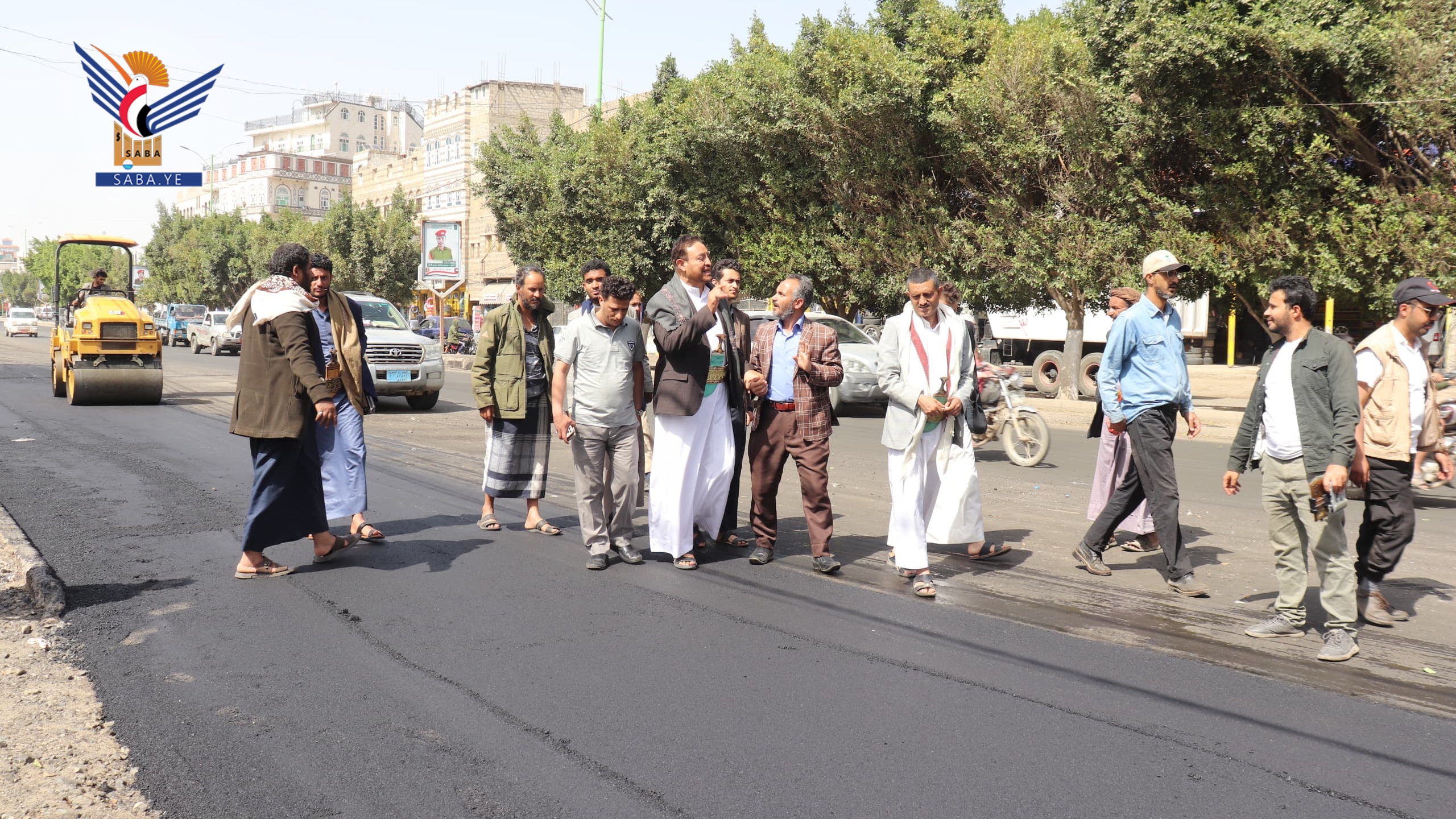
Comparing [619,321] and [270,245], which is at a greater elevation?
[270,245]

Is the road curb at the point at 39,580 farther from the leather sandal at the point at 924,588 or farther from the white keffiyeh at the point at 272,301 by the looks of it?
the leather sandal at the point at 924,588

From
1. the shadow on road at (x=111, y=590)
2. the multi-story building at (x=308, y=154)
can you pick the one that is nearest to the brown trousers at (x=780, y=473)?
the shadow on road at (x=111, y=590)

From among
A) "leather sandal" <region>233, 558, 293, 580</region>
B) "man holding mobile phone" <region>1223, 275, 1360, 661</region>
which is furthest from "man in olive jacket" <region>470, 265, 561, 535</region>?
"man holding mobile phone" <region>1223, 275, 1360, 661</region>

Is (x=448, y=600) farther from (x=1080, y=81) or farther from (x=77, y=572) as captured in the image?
(x=1080, y=81)

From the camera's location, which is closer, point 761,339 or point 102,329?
point 761,339

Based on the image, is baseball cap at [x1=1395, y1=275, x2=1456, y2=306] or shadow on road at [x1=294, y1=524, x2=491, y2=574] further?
shadow on road at [x1=294, y1=524, x2=491, y2=574]

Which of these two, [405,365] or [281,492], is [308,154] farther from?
[281,492]

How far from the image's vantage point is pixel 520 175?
33969 millimetres

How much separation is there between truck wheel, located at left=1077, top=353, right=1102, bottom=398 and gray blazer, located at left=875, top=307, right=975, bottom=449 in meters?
17.1

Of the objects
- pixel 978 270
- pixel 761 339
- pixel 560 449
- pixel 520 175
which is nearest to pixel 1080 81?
pixel 978 270

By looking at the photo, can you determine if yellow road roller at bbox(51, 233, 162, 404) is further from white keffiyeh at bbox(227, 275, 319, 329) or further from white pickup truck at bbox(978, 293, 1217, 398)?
white pickup truck at bbox(978, 293, 1217, 398)

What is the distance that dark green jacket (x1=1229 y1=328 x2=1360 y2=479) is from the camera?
5125mm

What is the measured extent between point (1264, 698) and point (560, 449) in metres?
9.20

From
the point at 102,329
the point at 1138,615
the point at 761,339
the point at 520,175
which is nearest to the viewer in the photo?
the point at 1138,615
